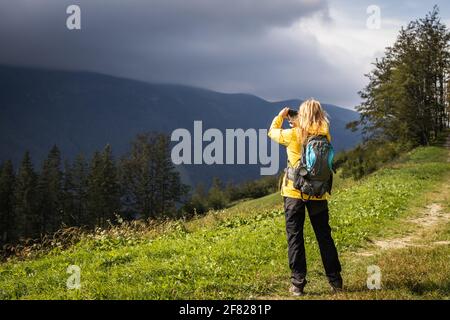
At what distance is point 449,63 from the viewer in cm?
6181

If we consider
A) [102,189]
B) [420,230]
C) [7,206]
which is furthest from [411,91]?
[7,206]

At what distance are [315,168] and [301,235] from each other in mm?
1287

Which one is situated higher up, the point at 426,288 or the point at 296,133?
the point at 296,133

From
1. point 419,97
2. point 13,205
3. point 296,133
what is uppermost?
point 419,97

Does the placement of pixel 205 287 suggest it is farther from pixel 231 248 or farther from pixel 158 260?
pixel 231 248

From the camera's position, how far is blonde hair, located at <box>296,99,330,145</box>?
28.5ft

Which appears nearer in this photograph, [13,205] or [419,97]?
[419,97]

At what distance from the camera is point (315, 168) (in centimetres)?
845

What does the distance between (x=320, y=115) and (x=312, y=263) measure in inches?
167

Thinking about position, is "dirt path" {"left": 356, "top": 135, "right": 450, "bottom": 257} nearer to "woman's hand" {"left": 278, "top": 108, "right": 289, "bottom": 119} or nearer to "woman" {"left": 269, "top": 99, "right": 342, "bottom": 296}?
"woman" {"left": 269, "top": 99, "right": 342, "bottom": 296}

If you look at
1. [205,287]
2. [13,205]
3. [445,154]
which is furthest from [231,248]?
[13,205]

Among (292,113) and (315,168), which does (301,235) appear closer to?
(315,168)
